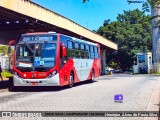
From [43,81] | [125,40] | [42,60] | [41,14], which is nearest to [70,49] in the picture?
[42,60]

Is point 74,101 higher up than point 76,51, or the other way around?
point 76,51

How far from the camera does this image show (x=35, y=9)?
1947 cm

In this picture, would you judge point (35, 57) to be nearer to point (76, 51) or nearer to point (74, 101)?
point (76, 51)

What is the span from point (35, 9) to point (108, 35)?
49.1 meters

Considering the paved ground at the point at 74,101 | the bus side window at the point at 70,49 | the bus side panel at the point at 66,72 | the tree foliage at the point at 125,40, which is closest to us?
the paved ground at the point at 74,101

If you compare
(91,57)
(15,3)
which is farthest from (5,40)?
(15,3)

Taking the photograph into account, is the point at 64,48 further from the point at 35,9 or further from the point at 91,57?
the point at 91,57

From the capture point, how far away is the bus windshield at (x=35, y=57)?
52.1 ft

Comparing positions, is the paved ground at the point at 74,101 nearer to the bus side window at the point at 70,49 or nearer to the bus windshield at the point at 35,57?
the bus windshield at the point at 35,57

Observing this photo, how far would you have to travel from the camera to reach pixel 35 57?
16.1 metres

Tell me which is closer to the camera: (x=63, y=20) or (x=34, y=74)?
(x=34, y=74)

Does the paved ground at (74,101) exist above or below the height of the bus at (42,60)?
below

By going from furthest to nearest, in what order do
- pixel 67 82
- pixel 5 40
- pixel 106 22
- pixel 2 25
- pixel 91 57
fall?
pixel 106 22, pixel 5 40, pixel 2 25, pixel 91 57, pixel 67 82

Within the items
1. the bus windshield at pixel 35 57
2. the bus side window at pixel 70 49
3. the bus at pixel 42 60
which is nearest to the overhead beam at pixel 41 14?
the bus at pixel 42 60
